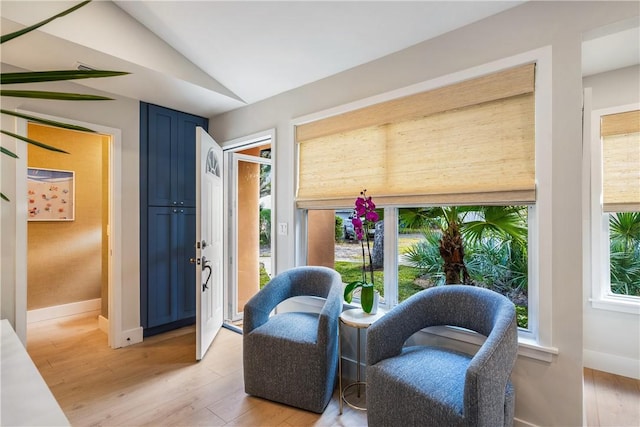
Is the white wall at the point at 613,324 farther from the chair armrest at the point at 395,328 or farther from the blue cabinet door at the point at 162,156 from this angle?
the blue cabinet door at the point at 162,156

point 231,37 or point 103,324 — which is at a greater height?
point 231,37

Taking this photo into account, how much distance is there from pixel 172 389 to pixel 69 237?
283cm

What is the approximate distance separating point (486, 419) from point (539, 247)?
95cm

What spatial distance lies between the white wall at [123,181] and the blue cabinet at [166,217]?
63 millimetres

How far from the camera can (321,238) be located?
2.99m

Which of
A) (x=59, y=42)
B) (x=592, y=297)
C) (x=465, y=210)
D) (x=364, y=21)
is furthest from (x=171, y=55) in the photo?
(x=592, y=297)

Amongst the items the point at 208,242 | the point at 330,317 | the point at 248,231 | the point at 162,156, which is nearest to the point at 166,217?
the point at 162,156

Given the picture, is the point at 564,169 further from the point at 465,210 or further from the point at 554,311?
the point at 554,311

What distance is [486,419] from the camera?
4.42 feet

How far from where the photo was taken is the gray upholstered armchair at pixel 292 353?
202 cm

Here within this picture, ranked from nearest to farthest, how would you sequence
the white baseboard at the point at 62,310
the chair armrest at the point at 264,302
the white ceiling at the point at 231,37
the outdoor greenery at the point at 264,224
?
the white ceiling at the point at 231,37 < the chair armrest at the point at 264,302 < the white baseboard at the point at 62,310 < the outdoor greenery at the point at 264,224

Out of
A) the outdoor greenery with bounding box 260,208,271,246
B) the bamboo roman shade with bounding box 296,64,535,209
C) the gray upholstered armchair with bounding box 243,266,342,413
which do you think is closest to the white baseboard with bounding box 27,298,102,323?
the outdoor greenery with bounding box 260,208,271,246

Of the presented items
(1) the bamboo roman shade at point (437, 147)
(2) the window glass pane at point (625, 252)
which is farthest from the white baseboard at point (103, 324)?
(2) the window glass pane at point (625, 252)

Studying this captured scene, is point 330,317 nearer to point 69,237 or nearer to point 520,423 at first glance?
point 520,423
